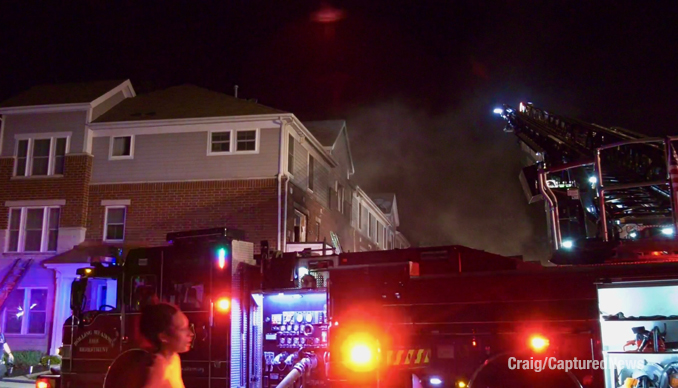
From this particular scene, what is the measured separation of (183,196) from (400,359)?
15.0 meters

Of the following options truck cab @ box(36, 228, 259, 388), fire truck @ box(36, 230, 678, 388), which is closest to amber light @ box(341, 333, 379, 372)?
fire truck @ box(36, 230, 678, 388)

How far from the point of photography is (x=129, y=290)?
9484 mm

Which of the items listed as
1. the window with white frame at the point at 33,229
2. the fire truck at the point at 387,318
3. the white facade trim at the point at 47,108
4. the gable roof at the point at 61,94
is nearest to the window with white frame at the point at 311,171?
the gable roof at the point at 61,94

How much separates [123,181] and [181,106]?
3.48 meters

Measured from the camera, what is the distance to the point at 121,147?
21.5 m

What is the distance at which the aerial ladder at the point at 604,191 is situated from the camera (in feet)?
21.0

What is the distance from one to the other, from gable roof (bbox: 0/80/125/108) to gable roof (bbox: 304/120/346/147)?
28.1 ft

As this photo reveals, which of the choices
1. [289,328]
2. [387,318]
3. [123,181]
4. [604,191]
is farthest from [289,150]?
[604,191]

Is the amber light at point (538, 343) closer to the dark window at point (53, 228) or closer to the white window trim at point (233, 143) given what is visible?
the white window trim at point (233, 143)

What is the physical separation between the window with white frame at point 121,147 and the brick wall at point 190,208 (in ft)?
3.62

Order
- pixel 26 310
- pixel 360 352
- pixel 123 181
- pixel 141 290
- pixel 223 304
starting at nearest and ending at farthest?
pixel 360 352, pixel 223 304, pixel 141 290, pixel 26 310, pixel 123 181

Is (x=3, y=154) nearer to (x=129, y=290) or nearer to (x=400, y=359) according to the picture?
(x=129, y=290)

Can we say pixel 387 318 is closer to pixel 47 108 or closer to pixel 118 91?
pixel 47 108

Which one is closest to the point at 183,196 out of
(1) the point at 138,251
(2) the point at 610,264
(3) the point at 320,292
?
(1) the point at 138,251
